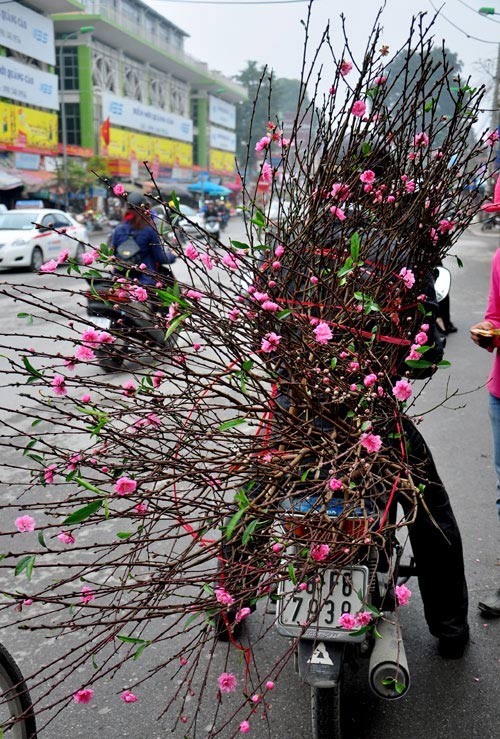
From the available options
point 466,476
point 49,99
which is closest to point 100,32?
point 49,99

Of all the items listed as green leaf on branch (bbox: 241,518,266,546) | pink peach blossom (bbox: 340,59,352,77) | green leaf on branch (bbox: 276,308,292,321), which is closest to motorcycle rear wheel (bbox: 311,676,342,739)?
green leaf on branch (bbox: 241,518,266,546)

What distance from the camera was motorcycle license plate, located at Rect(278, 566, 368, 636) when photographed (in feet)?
7.59

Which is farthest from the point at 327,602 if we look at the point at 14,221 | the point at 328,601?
the point at 14,221

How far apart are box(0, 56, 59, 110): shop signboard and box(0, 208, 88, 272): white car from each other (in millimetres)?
18286

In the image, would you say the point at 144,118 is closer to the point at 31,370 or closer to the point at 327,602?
the point at 31,370

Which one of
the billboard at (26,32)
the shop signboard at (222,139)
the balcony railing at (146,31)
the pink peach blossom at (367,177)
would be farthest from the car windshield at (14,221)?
the shop signboard at (222,139)

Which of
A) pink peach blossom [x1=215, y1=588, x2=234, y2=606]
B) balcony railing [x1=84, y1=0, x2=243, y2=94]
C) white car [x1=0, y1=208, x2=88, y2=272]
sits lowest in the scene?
white car [x1=0, y1=208, x2=88, y2=272]

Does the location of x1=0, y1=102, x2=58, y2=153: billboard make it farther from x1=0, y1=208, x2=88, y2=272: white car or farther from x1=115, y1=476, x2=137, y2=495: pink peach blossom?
x1=115, y1=476, x2=137, y2=495: pink peach blossom

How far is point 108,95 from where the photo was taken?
49062mm

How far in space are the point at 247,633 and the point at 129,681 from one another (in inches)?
23.2

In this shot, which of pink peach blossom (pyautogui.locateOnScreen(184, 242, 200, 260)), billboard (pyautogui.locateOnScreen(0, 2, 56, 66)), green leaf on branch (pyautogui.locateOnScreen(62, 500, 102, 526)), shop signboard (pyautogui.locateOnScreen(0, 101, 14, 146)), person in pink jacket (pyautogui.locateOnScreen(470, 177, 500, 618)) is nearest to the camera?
green leaf on branch (pyautogui.locateOnScreen(62, 500, 102, 526))

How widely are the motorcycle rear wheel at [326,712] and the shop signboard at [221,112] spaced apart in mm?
74312

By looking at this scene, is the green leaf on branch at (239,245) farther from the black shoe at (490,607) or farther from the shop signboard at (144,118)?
the shop signboard at (144,118)

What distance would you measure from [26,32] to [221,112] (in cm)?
3954
